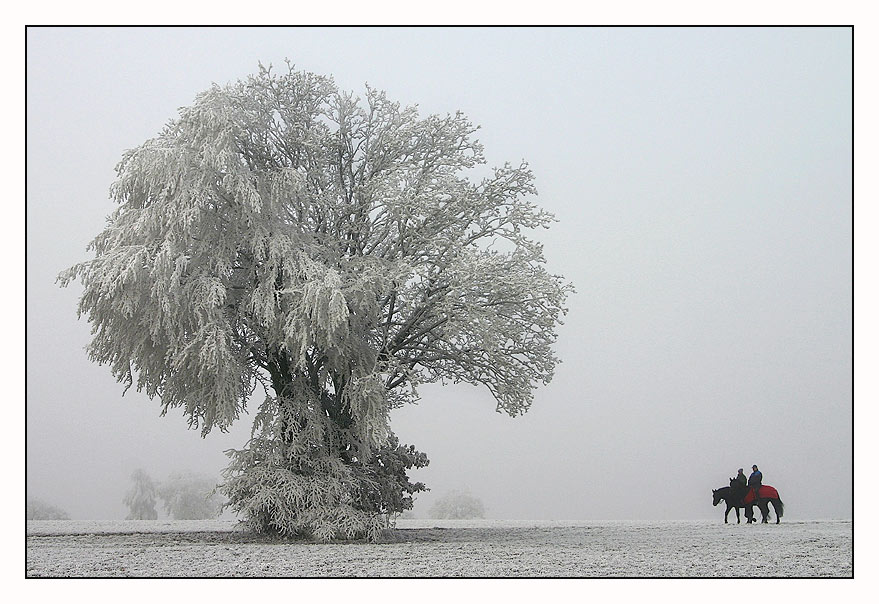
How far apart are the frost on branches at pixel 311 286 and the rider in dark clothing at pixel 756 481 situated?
5.29m

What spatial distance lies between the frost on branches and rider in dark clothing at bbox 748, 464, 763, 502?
5.29m

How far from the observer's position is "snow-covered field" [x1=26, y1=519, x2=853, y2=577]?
487 inches

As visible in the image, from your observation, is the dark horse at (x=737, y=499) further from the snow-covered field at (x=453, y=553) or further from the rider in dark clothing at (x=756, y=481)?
the snow-covered field at (x=453, y=553)

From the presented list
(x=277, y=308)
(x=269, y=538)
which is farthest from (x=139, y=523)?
(x=277, y=308)

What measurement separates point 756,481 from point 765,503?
398 millimetres

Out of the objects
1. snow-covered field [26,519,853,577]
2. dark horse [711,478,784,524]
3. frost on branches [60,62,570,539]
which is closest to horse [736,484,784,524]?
dark horse [711,478,784,524]

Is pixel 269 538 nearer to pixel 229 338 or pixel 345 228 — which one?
pixel 229 338

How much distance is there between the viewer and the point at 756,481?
18875 mm

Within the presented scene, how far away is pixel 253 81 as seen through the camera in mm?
15453

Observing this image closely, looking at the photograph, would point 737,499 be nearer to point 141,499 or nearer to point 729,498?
point 729,498

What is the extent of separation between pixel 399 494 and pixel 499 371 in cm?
228

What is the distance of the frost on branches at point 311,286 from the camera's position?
14.4 meters

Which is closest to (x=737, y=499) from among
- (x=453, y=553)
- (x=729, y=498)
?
(x=729, y=498)

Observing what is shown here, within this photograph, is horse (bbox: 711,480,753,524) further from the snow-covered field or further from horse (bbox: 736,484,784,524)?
the snow-covered field
